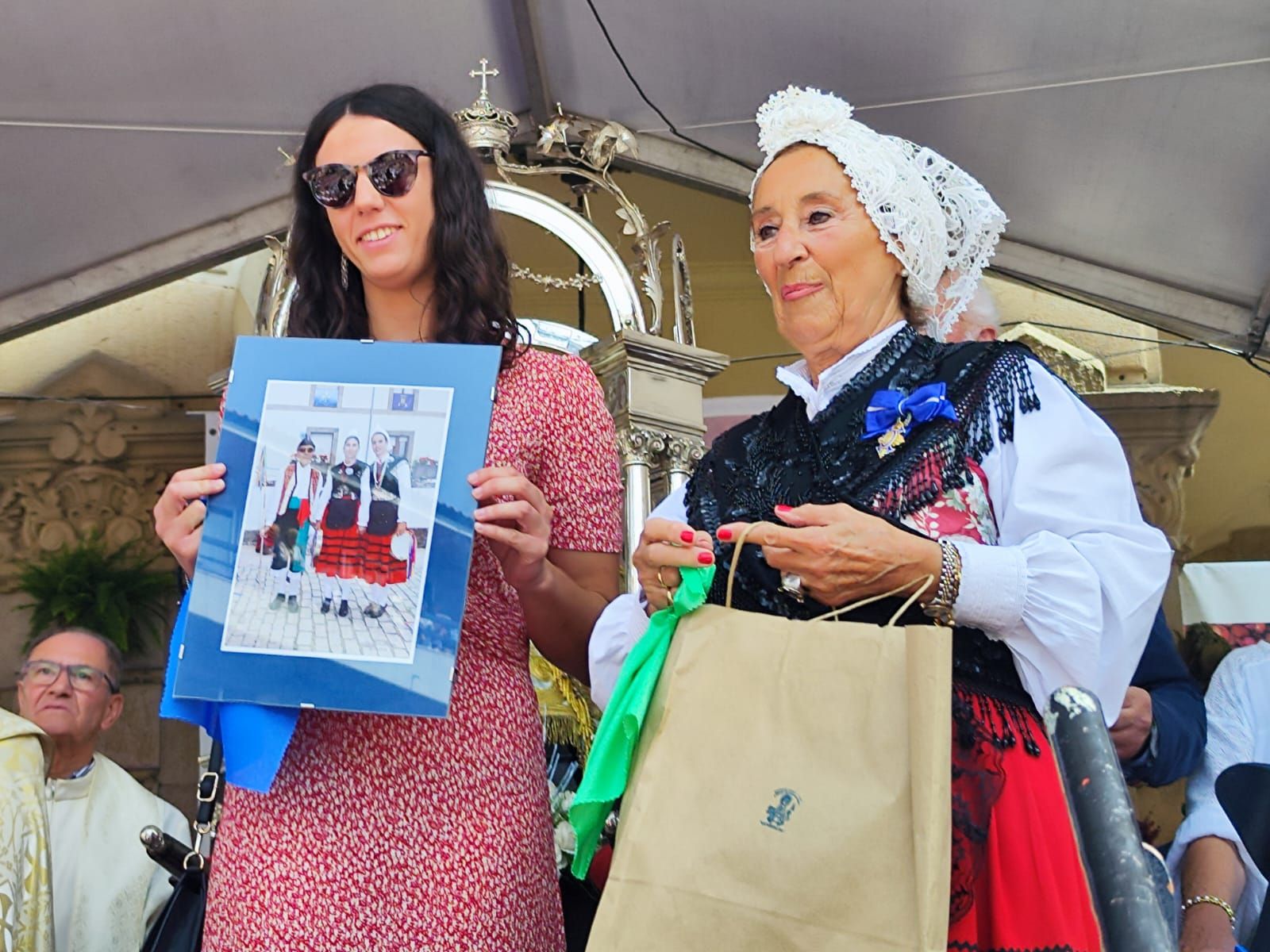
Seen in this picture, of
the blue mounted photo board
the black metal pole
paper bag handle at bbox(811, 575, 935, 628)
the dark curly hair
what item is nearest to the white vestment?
the dark curly hair

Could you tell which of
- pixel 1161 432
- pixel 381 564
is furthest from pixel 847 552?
pixel 1161 432

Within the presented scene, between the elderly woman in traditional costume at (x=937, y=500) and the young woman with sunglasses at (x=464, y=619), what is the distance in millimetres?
131

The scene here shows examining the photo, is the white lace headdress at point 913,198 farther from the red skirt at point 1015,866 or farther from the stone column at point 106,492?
the stone column at point 106,492

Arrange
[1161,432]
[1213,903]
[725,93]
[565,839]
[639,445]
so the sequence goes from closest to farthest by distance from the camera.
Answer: [1213,903], [565,839], [639,445], [725,93], [1161,432]

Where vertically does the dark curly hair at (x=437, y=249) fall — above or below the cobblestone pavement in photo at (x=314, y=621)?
above

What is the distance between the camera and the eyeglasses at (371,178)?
217 cm

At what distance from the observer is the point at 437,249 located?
7.27ft

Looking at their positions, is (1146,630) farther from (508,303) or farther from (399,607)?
(508,303)

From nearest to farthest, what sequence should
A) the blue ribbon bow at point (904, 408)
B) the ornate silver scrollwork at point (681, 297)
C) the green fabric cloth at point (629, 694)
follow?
the green fabric cloth at point (629, 694) < the blue ribbon bow at point (904, 408) < the ornate silver scrollwork at point (681, 297)

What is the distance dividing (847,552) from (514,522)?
49 centimetres

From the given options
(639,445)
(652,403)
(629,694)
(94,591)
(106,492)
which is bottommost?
(629,694)

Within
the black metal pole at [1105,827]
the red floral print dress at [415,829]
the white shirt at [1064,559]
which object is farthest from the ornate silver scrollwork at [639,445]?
the black metal pole at [1105,827]

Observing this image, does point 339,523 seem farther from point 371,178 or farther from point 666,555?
point 371,178

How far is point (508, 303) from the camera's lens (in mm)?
2285
